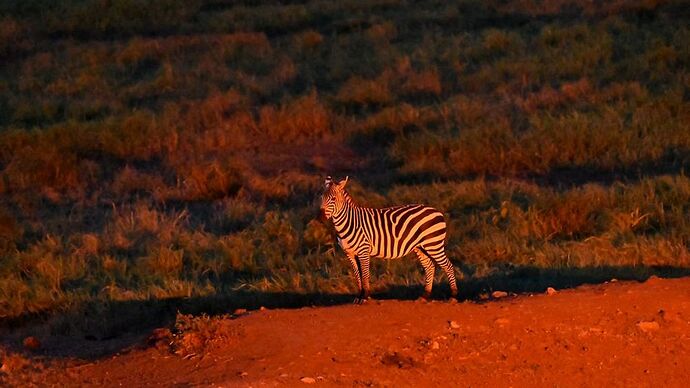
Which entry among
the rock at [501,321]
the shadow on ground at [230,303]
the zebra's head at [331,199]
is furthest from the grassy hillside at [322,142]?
the rock at [501,321]

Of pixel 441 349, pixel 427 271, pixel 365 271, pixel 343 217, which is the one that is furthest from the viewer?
pixel 427 271

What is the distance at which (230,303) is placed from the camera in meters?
9.35

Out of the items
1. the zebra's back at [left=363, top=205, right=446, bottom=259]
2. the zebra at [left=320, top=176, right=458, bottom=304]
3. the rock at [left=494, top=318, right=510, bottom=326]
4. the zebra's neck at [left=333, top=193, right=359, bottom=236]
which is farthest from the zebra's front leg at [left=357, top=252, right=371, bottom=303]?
the rock at [left=494, top=318, right=510, bottom=326]

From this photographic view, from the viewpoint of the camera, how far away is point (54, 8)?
28812mm

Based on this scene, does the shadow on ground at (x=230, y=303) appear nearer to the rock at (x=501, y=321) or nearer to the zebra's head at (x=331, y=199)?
the zebra's head at (x=331, y=199)

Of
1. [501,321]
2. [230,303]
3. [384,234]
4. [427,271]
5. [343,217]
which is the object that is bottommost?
[230,303]

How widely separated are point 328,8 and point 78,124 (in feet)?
37.6

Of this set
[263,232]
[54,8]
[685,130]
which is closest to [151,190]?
[263,232]

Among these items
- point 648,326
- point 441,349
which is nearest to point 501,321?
point 441,349

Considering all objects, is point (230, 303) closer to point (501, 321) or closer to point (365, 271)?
point (365, 271)

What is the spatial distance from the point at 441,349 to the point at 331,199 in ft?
5.69

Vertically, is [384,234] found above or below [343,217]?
below

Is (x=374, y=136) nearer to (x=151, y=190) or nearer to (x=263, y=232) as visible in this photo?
(x=151, y=190)

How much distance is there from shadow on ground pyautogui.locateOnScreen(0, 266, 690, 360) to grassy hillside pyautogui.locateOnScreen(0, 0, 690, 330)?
0.05m
